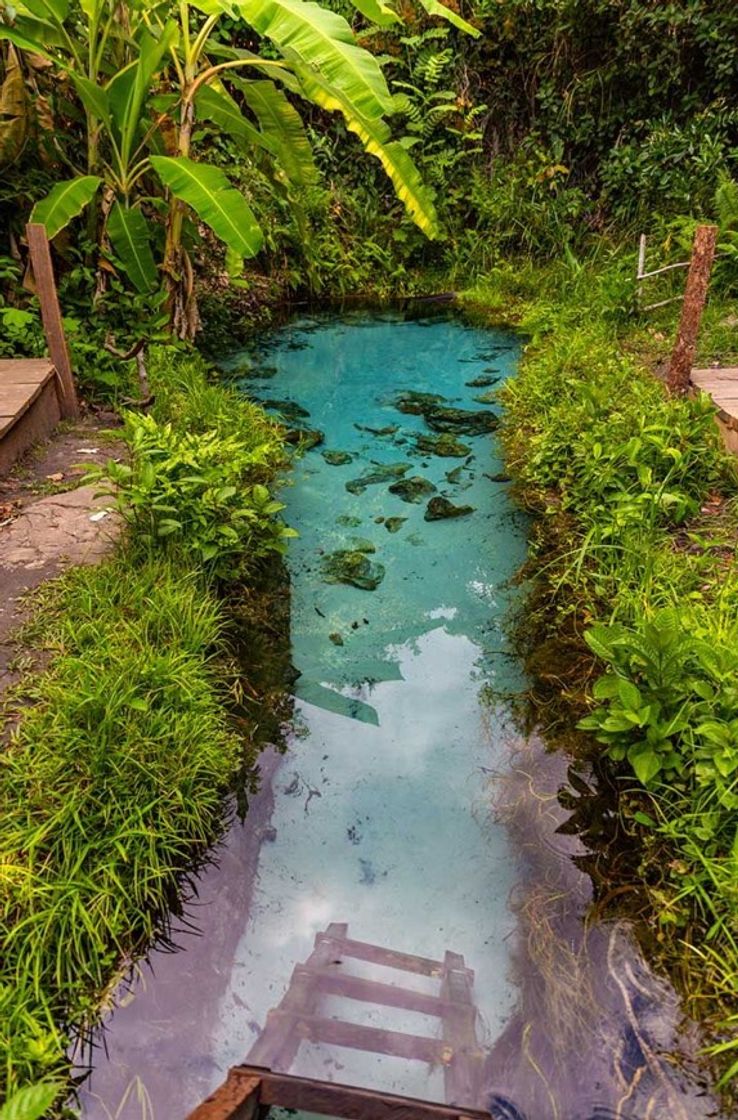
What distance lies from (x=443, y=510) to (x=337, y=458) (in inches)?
34.8

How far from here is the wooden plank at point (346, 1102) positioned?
4.82ft

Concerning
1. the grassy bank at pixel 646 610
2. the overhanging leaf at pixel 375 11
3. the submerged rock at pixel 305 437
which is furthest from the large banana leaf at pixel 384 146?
the submerged rock at pixel 305 437

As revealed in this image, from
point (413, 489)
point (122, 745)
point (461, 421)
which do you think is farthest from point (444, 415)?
point (122, 745)

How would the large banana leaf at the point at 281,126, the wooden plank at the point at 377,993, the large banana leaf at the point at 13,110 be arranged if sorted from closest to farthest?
the wooden plank at the point at 377,993 → the large banana leaf at the point at 13,110 → the large banana leaf at the point at 281,126

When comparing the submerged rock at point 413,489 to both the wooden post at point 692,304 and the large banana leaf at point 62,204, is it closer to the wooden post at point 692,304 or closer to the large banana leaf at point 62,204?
the wooden post at point 692,304

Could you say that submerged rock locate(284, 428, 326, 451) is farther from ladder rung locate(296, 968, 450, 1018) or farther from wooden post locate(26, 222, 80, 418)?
ladder rung locate(296, 968, 450, 1018)

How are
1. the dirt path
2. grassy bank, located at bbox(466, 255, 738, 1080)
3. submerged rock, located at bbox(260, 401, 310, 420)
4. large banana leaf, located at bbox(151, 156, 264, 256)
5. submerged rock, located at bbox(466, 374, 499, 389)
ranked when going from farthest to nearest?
submerged rock, located at bbox(466, 374, 499, 389)
submerged rock, located at bbox(260, 401, 310, 420)
large banana leaf, located at bbox(151, 156, 264, 256)
the dirt path
grassy bank, located at bbox(466, 255, 738, 1080)

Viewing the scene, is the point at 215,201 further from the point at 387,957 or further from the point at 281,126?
the point at 387,957

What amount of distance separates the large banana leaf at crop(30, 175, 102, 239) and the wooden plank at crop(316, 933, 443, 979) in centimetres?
354

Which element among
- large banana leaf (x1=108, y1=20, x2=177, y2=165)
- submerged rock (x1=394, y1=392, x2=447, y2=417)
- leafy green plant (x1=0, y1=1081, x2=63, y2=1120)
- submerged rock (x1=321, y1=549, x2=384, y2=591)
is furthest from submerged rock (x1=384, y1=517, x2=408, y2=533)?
leafy green plant (x1=0, y1=1081, x2=63, y2=1120)

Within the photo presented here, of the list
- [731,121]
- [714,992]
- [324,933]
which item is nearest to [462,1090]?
[324,933]

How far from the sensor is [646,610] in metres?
2.64

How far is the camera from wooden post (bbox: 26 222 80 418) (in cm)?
367

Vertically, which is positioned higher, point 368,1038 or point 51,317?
point 51,317
